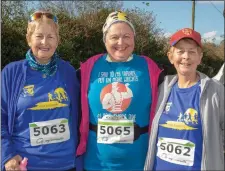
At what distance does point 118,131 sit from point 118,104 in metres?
0.25

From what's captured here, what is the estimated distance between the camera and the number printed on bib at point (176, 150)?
9.02 ft

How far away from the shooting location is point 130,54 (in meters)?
3.26

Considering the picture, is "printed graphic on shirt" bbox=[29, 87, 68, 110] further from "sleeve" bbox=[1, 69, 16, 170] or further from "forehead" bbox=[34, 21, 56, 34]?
"forehead" bbox=[34, 21, 56, 34]

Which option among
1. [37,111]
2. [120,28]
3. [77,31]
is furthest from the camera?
[77,31]

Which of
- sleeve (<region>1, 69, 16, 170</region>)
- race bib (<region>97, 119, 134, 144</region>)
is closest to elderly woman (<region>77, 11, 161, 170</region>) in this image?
race bib (<region>97, 119, 134, 144</region>)

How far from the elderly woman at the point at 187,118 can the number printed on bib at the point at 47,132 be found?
0.82 metres

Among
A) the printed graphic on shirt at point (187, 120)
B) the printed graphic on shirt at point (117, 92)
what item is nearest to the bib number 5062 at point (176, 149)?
the printed graphic on shirt at point (187, 120)

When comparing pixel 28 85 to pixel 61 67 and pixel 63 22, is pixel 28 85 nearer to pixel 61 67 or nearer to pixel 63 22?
pixel 61 67

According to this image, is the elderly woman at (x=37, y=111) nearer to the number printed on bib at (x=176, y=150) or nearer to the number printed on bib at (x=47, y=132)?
the number printed on bib at (x=47, y=132)

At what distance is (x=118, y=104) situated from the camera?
9.98ft

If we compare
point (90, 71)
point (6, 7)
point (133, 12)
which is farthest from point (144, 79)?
point (133, 12)

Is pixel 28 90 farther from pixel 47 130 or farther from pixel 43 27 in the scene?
pixel 43 27

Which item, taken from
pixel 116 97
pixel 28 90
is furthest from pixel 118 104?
pixel 28 90

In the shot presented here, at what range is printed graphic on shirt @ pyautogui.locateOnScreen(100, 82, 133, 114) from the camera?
120 inches
